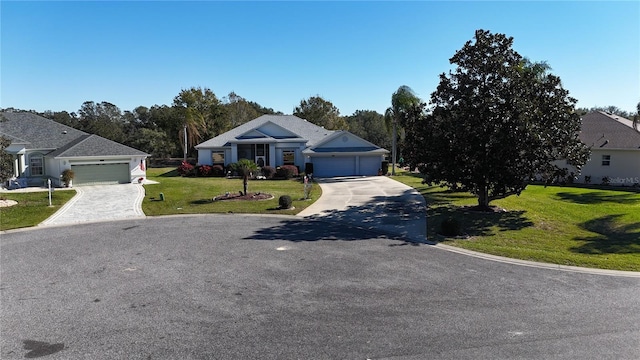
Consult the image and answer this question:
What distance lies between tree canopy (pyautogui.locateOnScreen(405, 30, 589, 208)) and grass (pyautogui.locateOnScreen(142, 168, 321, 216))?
8389mm

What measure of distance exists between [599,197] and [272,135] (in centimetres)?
2838

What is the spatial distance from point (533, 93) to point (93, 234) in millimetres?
20366

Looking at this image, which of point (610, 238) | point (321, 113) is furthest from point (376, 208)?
point (321, 113)

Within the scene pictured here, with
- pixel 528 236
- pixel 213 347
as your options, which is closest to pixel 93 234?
pixel 213 347

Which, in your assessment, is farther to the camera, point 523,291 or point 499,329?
point 523,291

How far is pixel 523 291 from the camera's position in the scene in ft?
32.7

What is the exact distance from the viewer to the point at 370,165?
132 feet

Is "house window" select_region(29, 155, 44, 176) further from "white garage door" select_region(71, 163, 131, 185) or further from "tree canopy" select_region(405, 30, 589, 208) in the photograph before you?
"tree canopy" select_region(405, 30, 589, 208)

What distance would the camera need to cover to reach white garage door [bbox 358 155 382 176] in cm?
3988

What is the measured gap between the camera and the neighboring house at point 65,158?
98.9 ft

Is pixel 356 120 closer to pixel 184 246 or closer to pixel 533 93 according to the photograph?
pixel 533 93

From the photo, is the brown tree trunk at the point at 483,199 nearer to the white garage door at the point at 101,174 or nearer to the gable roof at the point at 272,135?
the gable roof at the point at 272,135

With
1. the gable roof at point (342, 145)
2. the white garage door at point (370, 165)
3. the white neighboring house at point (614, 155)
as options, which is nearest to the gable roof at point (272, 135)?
the gable roof at point (342, 145)

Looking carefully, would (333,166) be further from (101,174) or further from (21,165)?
(21,165)
